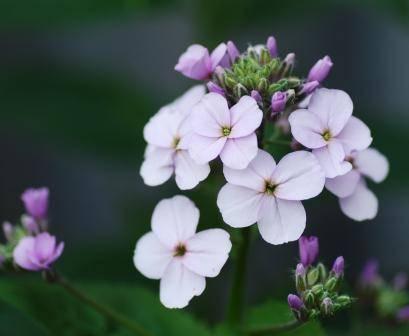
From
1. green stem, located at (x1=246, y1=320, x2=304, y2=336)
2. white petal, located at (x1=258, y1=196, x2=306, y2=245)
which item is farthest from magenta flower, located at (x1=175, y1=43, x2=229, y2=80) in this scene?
green stem, located at (x1=246, y1=320, x2=304, y2=336)

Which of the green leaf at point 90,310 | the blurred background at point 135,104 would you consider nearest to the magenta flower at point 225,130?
the green leaf at point 90,310

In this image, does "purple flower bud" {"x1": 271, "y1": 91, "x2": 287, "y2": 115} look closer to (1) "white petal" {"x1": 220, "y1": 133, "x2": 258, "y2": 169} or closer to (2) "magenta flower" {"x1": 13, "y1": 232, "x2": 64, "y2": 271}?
(1) "white petal" {"x1": 220, "y1": 133, "x2": 258, "y2": 169}

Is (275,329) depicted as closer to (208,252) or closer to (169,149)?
(208,252)

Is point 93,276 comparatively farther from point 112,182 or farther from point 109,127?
point 112,182

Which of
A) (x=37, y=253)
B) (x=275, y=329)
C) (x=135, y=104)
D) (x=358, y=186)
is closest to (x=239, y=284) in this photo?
(x=275, y=329)

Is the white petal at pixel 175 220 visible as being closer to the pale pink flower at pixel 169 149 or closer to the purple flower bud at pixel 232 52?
the pale pink flower at pixel 169 149

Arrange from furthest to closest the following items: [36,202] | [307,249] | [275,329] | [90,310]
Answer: [90,310]
[36,202]
[275,329]
[307,249]
